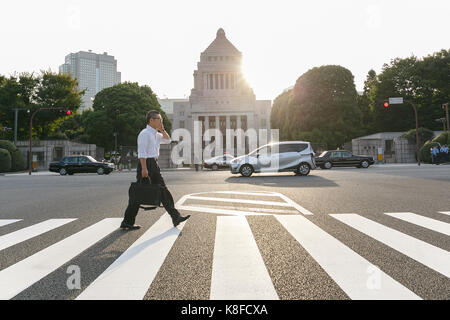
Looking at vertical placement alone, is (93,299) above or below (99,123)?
below

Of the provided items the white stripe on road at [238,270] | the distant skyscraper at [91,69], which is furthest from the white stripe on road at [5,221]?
the distant skyscraper at [91,69]

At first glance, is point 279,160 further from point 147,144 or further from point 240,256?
point 240,256

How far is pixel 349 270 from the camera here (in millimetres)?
2846

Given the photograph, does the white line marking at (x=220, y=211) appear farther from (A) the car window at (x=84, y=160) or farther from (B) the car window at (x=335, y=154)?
(B) the car window at (x=335, y=154)

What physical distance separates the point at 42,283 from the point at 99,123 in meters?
46.9

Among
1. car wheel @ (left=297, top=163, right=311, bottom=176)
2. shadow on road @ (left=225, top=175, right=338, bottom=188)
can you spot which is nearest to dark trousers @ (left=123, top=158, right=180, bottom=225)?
shadow on road @ (left=225, top=175, right=338, bottom=188)

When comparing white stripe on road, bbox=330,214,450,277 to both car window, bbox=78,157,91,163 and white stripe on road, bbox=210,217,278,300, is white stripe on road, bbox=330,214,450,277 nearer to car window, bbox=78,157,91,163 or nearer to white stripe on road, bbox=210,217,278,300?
white stripe on road, bbox=210,217,278,300

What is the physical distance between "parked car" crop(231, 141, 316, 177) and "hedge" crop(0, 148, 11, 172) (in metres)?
24.9

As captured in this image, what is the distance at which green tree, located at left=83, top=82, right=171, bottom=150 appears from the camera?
4628 cm

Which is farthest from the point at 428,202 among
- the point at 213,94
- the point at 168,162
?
the point at 213,94

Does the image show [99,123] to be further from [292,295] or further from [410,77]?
[292,295]

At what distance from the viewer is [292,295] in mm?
2342

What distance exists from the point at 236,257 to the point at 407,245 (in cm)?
201

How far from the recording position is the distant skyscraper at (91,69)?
574 ft
